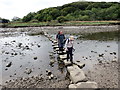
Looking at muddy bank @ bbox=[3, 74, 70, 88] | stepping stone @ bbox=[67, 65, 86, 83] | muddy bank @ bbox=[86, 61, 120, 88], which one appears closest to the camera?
stepping stone @ bbox=[67, 65, 86, 83]

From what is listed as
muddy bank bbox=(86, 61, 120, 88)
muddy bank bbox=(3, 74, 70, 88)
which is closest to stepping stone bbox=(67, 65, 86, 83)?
muddy bank bbox=(3, 74, 70, 88)

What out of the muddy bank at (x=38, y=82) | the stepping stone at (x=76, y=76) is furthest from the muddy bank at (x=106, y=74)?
the muddy bank at (x=38, y=82)

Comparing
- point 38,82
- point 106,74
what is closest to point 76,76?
point 38,82

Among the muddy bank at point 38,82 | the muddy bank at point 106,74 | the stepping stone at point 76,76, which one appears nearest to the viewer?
the stepping stone at point 76,76

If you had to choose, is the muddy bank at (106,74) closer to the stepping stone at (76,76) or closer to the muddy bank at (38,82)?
the stepping stone at (76,76)

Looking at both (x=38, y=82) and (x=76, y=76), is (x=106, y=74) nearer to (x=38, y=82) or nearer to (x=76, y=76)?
(x=76, y=76)

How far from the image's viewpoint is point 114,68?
401 inches

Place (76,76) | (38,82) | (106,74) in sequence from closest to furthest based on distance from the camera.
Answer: (76,76), (38,82), (106,74)

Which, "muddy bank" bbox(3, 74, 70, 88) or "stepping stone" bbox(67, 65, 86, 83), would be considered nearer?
"stepping stone" bbox(67, 65, 86, 83)

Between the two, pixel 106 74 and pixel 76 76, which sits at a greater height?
pixel 76 76

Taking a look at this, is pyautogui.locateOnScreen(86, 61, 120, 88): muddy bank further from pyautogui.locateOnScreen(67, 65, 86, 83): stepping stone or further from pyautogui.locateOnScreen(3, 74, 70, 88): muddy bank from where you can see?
pyautogui.locateOnScreen(3, 74, 70, 88): muddy bank

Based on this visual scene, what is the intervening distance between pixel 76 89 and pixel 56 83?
1.70 m

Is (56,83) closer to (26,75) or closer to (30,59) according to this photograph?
(26,75)

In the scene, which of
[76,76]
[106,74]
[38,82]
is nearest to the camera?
[76,76]
